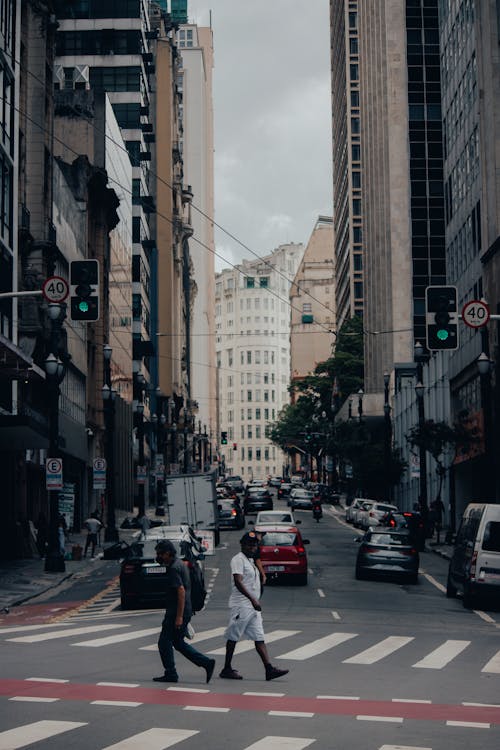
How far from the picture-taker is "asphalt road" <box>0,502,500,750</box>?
11.5 metres

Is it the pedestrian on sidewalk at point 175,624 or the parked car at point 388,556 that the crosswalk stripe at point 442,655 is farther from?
the parked car at point 388,556

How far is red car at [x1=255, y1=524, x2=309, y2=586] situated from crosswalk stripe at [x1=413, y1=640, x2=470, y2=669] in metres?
12.6

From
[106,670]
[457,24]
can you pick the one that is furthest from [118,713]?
[457,24]

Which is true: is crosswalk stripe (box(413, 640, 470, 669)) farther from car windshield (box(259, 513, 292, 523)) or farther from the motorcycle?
the motorcycle

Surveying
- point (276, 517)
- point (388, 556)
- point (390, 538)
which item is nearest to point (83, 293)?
point (388, 556)

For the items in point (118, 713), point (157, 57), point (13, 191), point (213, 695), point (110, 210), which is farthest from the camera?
point (157, 57)

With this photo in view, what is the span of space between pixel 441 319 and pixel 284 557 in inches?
538

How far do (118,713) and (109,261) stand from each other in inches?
2726

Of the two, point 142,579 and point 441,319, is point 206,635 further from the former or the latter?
point 441,319

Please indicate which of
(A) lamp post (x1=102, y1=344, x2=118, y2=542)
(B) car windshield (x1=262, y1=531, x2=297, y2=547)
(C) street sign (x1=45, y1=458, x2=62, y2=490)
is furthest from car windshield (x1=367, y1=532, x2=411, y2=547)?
(A) lamp post (x1=102, y1=344, x2=118, y2=542)

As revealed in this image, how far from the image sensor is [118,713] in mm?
12586

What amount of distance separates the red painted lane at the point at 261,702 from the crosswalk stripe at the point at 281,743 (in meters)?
1.71

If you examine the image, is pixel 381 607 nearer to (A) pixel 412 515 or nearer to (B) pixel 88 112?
(A) pixel 412 515

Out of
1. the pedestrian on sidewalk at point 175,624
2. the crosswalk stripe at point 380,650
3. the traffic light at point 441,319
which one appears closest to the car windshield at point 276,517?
the crosswalk stripe at point 380,650
